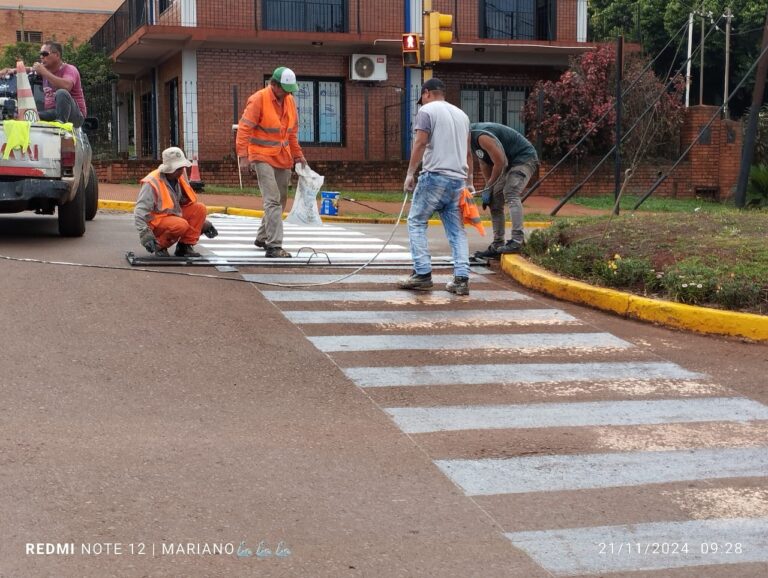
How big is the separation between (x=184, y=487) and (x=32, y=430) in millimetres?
1114

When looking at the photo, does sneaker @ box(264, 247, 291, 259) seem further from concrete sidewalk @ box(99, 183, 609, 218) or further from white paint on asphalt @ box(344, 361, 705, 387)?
concrete sidewalk @ box(99, 183, 609, 218)

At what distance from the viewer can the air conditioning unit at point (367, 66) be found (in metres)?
27.0

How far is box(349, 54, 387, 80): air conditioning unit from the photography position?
88.7 feet

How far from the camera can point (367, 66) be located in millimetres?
Answer: 27125

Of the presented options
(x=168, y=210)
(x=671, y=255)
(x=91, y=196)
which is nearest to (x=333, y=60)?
(x=91, y=196)

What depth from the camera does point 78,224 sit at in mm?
12086

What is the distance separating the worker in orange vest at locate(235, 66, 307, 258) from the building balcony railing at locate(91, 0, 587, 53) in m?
15.3

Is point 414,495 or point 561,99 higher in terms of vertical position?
point 561,99

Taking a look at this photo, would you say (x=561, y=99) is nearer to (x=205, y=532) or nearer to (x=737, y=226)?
(x=737, y=226)

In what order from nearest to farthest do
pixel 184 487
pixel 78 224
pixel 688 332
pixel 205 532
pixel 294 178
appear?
pixel 205 532 → pixel 184 487 → pixel 688 332 → pixel 78 224 → pixel 294 178

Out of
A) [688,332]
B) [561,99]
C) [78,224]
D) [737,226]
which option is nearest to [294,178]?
[561,99]

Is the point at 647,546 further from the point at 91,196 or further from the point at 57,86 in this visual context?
the point at 91,196

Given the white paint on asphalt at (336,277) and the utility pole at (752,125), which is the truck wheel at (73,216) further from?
the utility pole at (752,125)

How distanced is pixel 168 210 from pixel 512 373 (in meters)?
4.41
